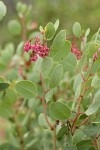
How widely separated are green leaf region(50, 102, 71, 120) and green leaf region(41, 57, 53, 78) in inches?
2.4

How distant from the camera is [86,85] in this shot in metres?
0.77

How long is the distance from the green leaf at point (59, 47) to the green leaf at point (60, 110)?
3.5 inches

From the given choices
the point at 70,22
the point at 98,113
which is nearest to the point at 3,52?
the point at 98,113

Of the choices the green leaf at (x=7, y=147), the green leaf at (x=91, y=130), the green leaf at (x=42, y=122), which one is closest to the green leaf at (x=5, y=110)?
the green leaf at (x=7, y=147)

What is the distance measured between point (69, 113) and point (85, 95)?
5 centimetres

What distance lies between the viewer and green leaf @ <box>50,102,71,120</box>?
0.76 meters

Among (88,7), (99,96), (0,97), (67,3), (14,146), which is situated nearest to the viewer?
(99,96)

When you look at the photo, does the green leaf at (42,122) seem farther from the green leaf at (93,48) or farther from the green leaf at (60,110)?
the green leaf at (93,48)

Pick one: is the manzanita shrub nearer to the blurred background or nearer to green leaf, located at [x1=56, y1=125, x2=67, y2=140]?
green leaf, located at [x1=56, y1=125, x2=67, y2=140]

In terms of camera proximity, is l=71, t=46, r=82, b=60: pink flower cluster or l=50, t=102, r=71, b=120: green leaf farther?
l=71, t=46, r=82, b=60: pink flower cluster

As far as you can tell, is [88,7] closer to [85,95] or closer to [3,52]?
[3,52]

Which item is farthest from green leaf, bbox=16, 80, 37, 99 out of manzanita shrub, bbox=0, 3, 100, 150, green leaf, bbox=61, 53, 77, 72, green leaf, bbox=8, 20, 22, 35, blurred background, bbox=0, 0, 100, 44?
blurred background, bbox=0, 0, 100, 44

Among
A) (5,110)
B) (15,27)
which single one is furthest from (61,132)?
(15,27)

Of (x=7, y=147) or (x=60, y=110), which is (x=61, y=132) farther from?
(x=7, y=147)
